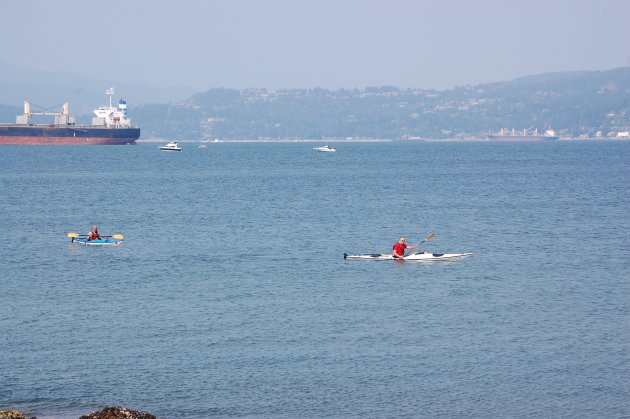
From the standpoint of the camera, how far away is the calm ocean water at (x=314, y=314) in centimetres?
3038

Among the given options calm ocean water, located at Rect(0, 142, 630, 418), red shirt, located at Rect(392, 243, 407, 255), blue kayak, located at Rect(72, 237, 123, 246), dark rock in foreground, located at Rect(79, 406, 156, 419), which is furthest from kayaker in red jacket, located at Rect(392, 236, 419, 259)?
dark rock in foreground, located at Rect(79, 406, 156, 419)

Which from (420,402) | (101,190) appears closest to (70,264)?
(420,402)

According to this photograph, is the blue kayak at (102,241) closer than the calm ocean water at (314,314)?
No

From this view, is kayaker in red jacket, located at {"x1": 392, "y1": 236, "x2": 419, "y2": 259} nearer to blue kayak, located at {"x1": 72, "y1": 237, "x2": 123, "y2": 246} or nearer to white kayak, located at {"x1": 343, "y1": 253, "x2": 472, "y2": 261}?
white kayak, located at {"x1": 343, "y1": 253, "x2": 472, "y2": 261}

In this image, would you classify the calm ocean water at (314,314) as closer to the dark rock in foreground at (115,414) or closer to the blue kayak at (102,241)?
the blue kayak at (102,241)

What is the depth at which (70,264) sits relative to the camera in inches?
2122

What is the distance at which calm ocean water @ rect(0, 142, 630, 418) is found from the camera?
99.7 feet

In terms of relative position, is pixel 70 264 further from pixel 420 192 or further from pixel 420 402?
pixel 420 192

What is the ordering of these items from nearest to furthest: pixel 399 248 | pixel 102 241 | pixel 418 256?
1. pixel 399 248
2. pixel 418 256
3. pixel 102 241

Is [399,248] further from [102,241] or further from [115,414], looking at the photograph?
[115,414]

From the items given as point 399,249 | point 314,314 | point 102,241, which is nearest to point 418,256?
point 399,249

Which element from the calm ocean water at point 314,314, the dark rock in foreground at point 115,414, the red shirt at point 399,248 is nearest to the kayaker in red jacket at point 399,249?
the red shirt at point 399,248

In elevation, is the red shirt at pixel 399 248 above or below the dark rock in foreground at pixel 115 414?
above

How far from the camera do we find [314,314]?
4062cm
